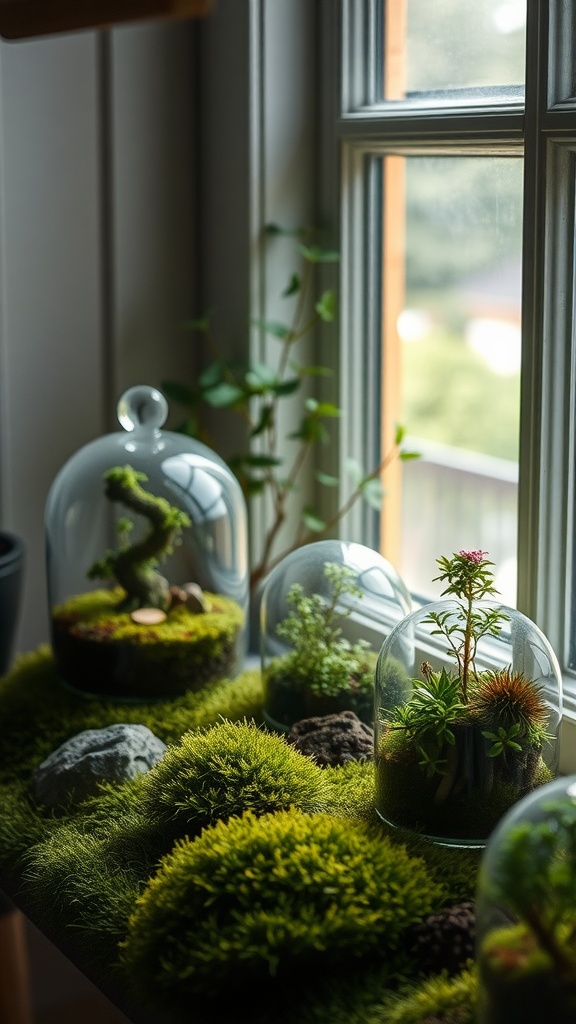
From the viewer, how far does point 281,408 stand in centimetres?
186

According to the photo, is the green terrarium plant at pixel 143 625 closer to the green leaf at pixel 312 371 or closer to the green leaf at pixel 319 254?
the green leaf at pixel 312 371

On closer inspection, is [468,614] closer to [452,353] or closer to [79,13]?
[79,13]

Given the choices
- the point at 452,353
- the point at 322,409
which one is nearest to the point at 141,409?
the point at 322,409

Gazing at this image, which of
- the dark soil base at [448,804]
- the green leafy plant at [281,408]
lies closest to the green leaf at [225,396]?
the green leafy plant at [281,408]

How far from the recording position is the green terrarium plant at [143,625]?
155 centimetres

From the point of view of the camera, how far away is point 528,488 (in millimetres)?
1387

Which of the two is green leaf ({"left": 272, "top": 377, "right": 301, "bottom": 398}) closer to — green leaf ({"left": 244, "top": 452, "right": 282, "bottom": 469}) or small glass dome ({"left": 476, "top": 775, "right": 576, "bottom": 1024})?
green leaf ({"left": 244, "top": 452, "right": 282, "bottom": 469})

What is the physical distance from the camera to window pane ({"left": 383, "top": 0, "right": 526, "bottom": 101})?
1.44m

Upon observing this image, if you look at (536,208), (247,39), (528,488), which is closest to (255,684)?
(528,488)

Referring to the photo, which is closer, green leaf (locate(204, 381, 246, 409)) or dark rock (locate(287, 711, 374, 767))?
dark rock (locate(287, 711, 374, 767))

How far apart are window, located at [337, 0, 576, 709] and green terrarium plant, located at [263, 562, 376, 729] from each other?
0.69 feet

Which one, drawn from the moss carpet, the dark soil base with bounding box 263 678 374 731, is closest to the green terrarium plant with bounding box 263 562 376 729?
the dark soil base with bounding box 263 678 374 731

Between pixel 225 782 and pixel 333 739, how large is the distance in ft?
0.73

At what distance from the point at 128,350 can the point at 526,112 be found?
83 centimetres
